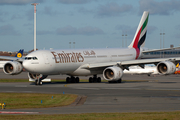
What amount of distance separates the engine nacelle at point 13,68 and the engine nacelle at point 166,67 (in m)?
18.8

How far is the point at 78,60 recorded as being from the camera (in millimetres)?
46031

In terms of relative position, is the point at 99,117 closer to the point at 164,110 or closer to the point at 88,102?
the point at 164,110

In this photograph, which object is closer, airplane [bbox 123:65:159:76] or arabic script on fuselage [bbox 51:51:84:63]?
arabic script on fuselage [bbox 51:51:84:63]

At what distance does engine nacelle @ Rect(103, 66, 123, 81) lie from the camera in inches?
1709

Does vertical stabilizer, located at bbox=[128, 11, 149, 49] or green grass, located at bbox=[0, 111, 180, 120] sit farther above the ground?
vertical stabilizer, located at bbox=[128, 11, 149, 49]

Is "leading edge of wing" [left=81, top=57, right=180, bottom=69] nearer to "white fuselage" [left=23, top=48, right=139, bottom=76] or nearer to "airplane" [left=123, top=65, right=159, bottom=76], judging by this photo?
"white fuselage" [left=23, top=48, right=139, bottom=76]

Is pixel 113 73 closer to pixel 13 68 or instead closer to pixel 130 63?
pixel 130 63

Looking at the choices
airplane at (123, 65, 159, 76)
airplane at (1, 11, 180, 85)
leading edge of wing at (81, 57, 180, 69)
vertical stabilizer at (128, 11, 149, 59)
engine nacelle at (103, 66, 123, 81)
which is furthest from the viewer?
airplane at (123, 65, 159, 76)

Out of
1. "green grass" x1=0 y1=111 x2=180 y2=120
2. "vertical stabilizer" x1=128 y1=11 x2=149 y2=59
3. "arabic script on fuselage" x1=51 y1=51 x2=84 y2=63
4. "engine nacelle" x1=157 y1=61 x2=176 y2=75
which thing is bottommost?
"green grass" x1=0 y1=111 x2=180 y2=120

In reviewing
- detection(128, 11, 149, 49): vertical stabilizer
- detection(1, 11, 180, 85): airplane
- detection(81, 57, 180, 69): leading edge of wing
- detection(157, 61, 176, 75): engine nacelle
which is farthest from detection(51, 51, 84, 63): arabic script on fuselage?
detection(128, 11, 149, 49): vertical stabilizer

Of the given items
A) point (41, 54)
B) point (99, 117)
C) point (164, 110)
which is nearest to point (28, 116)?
point (99, 117)

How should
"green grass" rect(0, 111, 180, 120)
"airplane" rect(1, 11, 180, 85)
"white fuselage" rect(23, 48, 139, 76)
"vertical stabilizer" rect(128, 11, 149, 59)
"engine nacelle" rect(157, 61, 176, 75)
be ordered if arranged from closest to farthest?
"green grass" rect(0, 111, 180, 120)
"white fuselage" rect(23, 48, 139, 76)
"airplane" rect(1, 11, 180, 85)
"engine nacelle" rect(157, 61, 176, 75)
"vertical stabilizer" rect(128, 11, 149, 59)

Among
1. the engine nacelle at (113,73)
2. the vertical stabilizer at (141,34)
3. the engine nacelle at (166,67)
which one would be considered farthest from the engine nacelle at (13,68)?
the vertical stabilizer at (141,34)

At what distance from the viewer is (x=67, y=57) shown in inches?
1751
